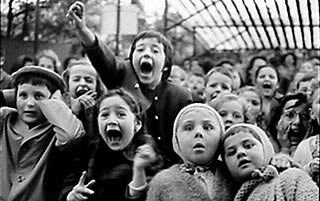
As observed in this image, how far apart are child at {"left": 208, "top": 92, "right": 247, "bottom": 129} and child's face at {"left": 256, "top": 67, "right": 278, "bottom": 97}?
1431 millimetres

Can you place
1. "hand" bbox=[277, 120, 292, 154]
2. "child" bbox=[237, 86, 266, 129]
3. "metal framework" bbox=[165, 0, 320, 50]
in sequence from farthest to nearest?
"metal framework" bbox=[165, 0, 320, 50] < "child" bbox=[237, 86, 266, 129] < "hand" bbox=[277, 120, 292, 154]

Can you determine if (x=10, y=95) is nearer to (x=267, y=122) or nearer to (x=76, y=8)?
(x=76, y=8)

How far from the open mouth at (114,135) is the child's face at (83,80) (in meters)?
0.79

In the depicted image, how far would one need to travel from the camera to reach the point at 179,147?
135 inches

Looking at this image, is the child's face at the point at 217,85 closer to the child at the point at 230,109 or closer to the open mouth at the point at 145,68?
the child at the point at 230,109

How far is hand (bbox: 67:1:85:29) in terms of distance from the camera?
4.06 m

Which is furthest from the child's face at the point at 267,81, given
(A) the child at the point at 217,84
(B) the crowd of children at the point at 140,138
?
(B) the crowd of children at the point at 140,138

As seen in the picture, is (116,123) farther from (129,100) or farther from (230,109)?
(230,109)

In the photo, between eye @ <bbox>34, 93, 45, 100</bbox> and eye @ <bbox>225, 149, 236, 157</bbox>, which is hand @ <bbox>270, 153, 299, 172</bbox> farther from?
eye @ <bbox>34, 93, 45, 100</bbox>

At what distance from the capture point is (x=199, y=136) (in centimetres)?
339

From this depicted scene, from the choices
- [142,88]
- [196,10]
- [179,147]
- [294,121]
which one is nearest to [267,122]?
[294,121]

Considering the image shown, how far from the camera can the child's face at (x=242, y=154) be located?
325 cm

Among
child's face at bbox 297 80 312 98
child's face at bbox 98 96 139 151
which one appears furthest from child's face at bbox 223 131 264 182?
child's face at bbox 297 80 312 98

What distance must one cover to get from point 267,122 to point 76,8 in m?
1.60
